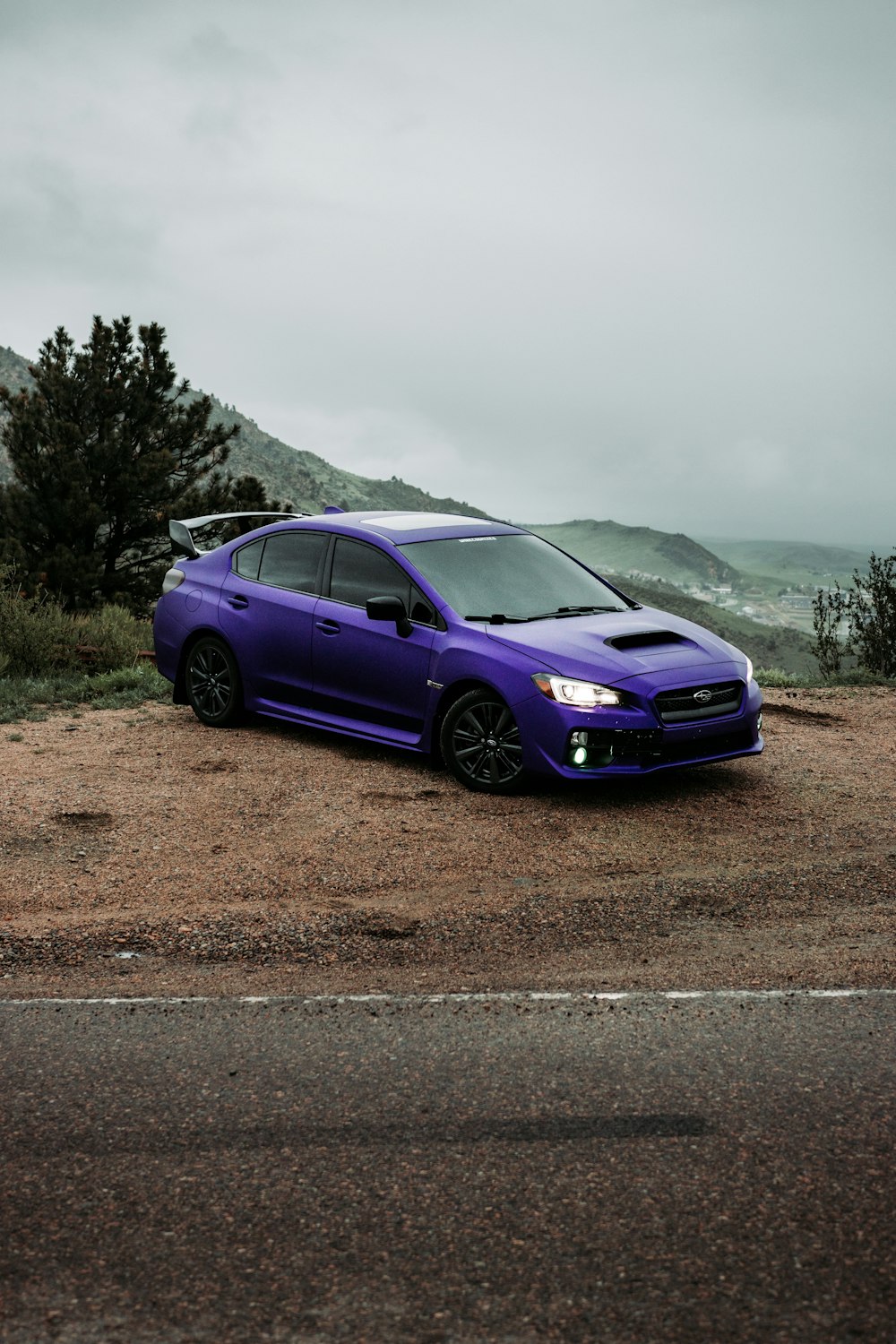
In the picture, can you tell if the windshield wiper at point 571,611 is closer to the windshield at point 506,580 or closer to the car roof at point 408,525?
the windshield at point 506,580

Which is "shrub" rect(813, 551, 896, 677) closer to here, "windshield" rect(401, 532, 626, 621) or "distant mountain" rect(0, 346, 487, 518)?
"windshield" rect(401, 532, 626, 621)

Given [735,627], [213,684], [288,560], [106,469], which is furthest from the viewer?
[735,627]

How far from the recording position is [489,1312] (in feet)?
9.32

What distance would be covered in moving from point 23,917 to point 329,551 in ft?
14.0

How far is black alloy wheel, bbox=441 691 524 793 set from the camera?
8.16 m

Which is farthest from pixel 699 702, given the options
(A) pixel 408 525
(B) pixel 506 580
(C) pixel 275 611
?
(C) pixel 275 611

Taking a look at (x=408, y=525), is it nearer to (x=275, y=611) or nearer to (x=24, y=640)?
(x=275, y=611)

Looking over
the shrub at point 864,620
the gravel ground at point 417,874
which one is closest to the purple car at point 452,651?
the gravel ground at point 417,874

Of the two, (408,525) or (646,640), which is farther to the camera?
(408,525)

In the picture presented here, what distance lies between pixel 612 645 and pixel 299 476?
71753mm

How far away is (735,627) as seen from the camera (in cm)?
6147

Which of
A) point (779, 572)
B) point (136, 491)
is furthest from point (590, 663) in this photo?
point (779, 572)

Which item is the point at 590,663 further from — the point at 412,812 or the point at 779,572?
the point at 779,572

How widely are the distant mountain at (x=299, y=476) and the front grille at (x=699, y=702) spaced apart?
187ft
